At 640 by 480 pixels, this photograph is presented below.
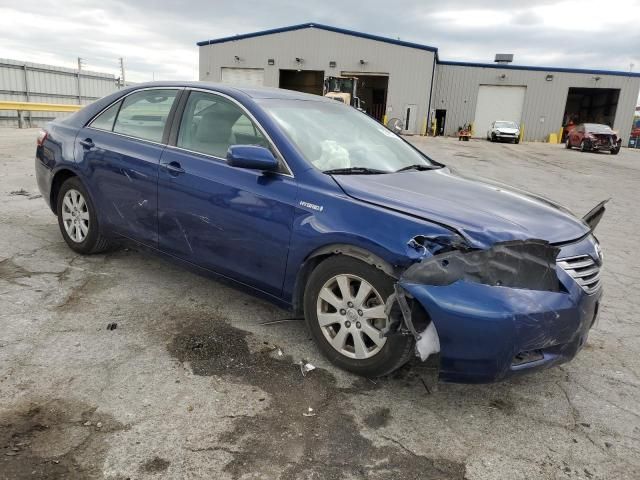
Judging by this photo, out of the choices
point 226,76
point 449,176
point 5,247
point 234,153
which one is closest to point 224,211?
point 234,153

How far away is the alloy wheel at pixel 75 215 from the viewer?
15.2 ft

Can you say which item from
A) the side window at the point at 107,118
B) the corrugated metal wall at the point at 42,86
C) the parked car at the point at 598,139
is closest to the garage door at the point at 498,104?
the parked car at the point at 598,139

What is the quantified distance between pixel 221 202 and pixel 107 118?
1814 millimetres

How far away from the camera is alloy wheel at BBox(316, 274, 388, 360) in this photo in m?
2.86

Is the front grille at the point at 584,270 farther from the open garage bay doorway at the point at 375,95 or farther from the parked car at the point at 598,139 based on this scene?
the open garage bay doorway at the point at 375,95

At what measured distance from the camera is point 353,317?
294cm

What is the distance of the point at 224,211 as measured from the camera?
11.2 feet

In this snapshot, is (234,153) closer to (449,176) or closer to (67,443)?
(449,176)

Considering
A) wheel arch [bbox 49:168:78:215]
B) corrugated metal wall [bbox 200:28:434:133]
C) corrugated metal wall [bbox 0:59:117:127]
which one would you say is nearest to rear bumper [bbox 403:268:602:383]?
wheel arch [bbox 49:168:78:215]

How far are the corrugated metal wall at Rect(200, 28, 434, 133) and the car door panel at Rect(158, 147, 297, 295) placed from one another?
103 feet

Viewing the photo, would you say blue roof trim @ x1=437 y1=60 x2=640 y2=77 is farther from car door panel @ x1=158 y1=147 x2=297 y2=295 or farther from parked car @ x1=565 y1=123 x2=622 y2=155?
car door panel @ x1=158 y1=147 x2=297 y2=295

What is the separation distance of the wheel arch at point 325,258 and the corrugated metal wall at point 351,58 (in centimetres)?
3214

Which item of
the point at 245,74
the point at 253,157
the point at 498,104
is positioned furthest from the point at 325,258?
the point at 498,104

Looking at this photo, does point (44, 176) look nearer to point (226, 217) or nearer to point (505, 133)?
point (226, 217)
